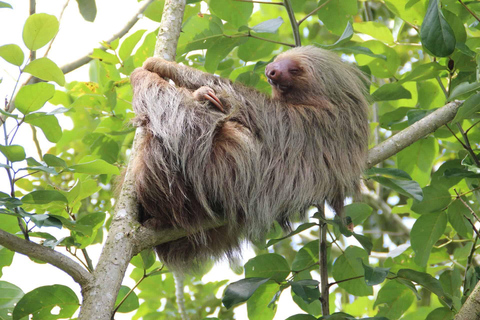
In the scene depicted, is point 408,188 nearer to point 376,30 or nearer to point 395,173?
point 395,173

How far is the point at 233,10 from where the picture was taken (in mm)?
4500

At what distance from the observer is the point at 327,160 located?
3.92 metres

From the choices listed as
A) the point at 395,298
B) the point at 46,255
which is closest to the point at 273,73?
the point at 395,298

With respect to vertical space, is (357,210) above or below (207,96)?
below

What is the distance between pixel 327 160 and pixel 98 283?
1.96 meters

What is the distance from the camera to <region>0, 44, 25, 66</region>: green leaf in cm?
328

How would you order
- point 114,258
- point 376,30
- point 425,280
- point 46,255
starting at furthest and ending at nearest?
point 376,30 < point 425,280 < point 114,258 < point 46,255

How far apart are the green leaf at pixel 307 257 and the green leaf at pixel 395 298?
0.57 meters

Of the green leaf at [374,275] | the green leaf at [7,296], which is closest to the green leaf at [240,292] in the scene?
the green leaf at [374,275]

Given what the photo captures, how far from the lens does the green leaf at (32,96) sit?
319cm

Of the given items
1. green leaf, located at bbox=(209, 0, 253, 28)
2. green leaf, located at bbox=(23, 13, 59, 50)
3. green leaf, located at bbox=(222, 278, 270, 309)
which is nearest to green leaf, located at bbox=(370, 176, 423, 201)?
green leaf, located at bbox=(222, 278, 270, 309)

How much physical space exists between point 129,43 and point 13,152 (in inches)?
84.6

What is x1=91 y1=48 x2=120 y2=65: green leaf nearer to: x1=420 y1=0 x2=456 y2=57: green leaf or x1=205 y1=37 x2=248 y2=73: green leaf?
x1=205 y1=37 x2=248 y2=73: green leaf

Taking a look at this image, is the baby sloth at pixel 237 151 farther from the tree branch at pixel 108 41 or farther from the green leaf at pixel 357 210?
the tree branch at pixel 108 41
